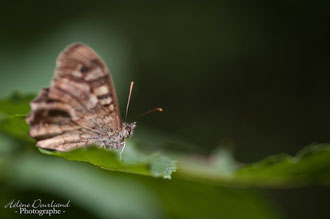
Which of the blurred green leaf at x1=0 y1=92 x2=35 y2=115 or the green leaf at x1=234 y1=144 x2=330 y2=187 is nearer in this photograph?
the green leaf at x1=234 y1=144 x2=330 y2=187

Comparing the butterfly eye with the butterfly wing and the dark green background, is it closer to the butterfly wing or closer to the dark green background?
the butterfly wing

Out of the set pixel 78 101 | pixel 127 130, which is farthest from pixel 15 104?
pixel 127 130

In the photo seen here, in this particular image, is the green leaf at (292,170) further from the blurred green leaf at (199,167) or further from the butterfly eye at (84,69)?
the butterfly eye at (84,69)

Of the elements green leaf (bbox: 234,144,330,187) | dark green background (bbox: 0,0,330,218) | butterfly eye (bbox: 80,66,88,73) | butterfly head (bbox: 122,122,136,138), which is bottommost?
green leaf (bbox: 234,144,330,187)

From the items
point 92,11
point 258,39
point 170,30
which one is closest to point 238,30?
point 258,39

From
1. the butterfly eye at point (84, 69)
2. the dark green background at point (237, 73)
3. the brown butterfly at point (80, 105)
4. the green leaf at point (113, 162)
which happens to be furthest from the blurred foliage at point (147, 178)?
the dark green background at point (237, 73)

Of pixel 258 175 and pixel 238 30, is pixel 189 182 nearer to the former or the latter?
pixel 258 175

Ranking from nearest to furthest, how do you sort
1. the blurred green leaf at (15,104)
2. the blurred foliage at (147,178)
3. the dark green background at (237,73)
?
the blurred foliage at (147,178) → the blurred green leaf at (15,104) → the dark green background at (237,73)

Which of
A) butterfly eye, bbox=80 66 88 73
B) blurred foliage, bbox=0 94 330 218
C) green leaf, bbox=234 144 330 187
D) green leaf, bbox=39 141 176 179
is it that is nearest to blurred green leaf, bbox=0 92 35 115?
blurred foliage, bbox=0 94 330 218
